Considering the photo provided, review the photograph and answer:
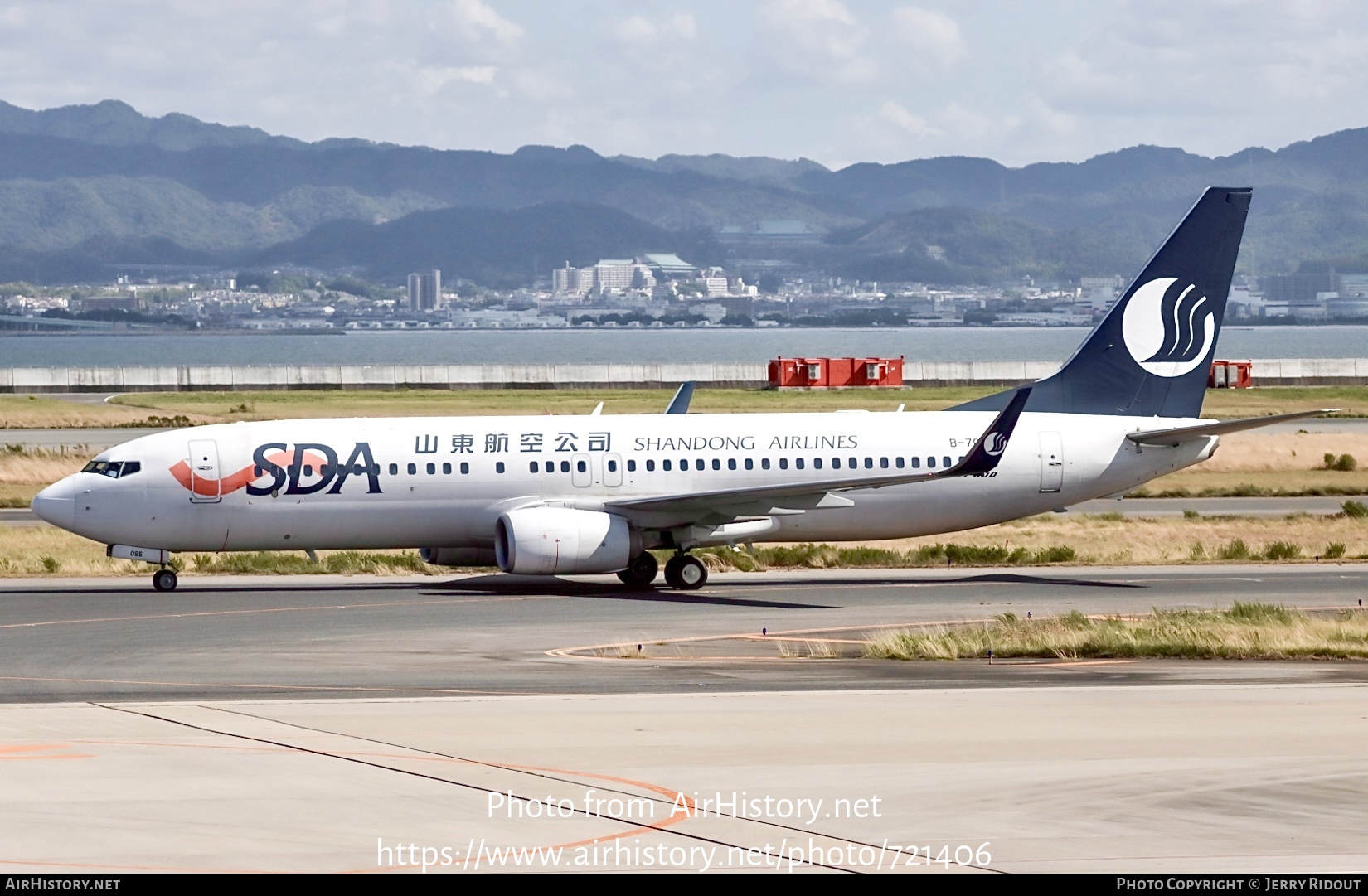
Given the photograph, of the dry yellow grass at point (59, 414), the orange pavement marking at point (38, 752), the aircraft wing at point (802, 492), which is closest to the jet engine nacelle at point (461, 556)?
the aircraft wing at point (802, 492)

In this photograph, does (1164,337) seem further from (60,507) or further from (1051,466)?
(60,507)

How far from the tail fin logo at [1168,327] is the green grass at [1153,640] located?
41.5 feet

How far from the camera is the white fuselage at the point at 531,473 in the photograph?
37.0 meters

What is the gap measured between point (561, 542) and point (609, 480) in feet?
8.20

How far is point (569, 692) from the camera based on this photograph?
77.0 feet

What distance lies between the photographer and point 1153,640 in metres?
27.4

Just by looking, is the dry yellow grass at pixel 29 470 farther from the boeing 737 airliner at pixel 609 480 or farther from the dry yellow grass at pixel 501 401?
the boeing 737 airliner at pixel 609 480

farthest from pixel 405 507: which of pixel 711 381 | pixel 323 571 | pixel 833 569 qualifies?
pixel 711 381

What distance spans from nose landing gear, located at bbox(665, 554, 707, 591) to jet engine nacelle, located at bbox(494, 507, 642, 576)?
3.56 ft

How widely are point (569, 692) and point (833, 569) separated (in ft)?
63.3

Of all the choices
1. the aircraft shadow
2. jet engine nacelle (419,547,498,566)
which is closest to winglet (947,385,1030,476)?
the aircraft shadow

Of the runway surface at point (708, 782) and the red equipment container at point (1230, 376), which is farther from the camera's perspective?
the red equipment container at point (1230, 376)

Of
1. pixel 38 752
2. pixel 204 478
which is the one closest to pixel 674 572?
pixel 204 478
